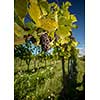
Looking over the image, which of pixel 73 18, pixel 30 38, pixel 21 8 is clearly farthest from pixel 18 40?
pixel 73 18

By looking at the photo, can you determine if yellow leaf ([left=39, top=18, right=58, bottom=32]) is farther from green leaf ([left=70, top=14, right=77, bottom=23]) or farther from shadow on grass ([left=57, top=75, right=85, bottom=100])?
shadow on grass ([left=57, top=75, right=85, bottom=100])

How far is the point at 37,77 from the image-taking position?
60.6 inches

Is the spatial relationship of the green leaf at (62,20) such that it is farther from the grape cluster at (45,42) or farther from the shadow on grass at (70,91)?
the shadow on grass at (70,91)

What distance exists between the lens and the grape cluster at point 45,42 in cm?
141

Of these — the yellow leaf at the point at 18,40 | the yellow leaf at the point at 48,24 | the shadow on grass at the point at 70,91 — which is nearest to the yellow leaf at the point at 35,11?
the yellow leaf at the point at 48,24

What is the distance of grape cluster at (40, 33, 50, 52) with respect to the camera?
1411mm

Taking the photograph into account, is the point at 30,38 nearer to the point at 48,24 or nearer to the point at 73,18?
the point at 48,24

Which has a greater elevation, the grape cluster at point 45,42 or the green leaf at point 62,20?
the green leaf at point 62,20

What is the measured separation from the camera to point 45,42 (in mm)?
1456

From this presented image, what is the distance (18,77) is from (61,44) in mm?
249

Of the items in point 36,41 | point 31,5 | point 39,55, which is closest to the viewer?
point 31,5

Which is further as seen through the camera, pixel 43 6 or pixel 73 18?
pixel 73 18
